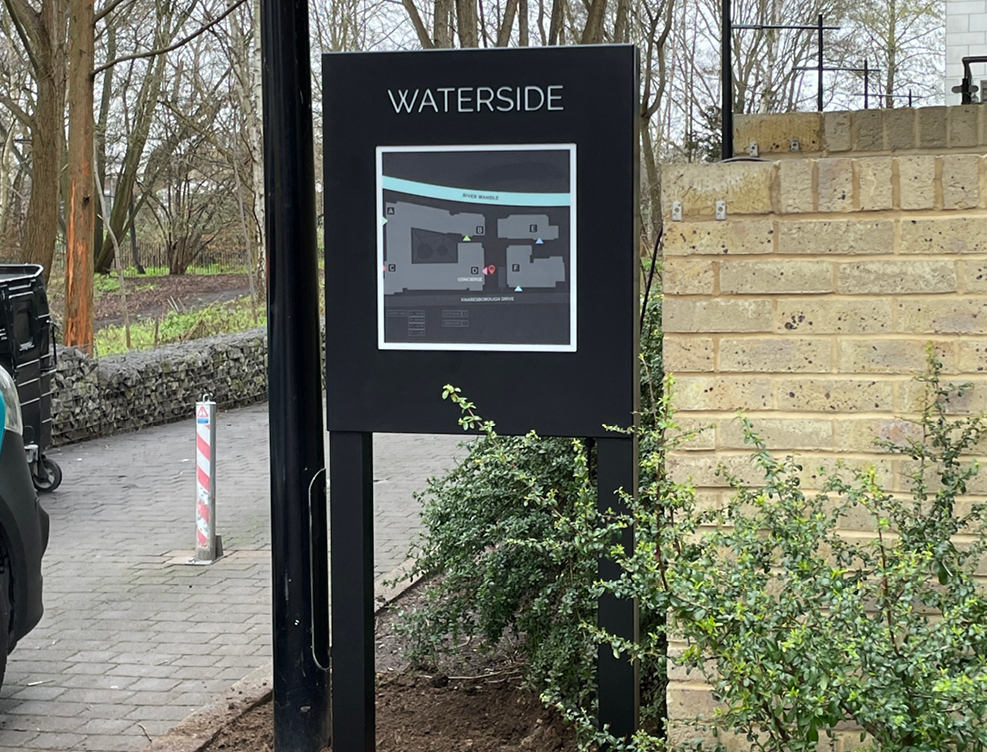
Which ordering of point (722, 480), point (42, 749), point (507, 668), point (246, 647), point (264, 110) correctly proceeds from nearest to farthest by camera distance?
point (722, 480)
point (264, 110)
point (42, 749)
point (507, 668)
point (246, 647)

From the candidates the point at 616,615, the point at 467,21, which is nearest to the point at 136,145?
the point at 467,21

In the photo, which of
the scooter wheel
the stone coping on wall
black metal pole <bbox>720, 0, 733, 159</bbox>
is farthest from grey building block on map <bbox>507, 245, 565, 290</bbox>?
the scooter wheel

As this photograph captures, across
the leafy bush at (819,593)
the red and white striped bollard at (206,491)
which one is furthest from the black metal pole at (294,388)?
the red and white striped bollard at (206,491)

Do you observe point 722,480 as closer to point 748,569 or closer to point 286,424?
point 748,569

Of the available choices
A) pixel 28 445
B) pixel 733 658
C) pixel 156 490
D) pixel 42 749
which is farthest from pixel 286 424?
pixel 156 490

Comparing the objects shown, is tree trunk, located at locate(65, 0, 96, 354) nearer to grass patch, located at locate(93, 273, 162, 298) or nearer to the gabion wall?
the gabion wall

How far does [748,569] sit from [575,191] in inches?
49.2

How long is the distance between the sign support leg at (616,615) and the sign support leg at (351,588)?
740 mm

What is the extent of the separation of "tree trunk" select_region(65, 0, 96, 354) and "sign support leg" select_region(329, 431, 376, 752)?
13.5 metres

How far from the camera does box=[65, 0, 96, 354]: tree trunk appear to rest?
16.7 metres

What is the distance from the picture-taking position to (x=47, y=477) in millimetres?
10664

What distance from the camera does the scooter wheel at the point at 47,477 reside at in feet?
34.7

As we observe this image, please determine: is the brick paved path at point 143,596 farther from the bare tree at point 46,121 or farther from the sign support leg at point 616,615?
the bare tree at point 46,121

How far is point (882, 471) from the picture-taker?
3424mm
